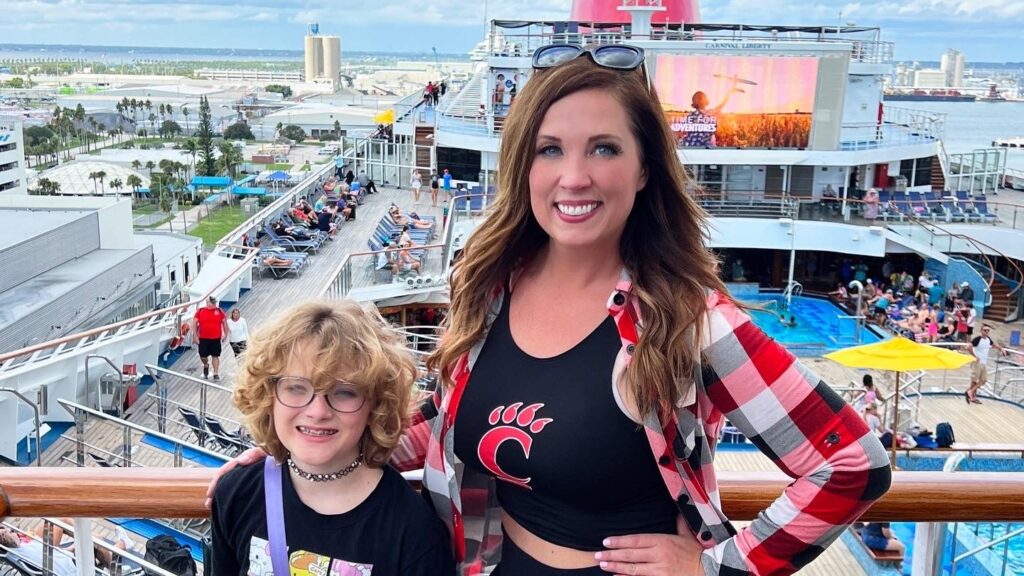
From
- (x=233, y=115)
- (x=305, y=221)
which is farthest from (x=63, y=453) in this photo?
(x=233, y=115)

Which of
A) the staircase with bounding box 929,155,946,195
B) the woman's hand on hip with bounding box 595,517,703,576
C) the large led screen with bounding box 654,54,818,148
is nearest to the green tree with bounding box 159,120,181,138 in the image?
the large led screen with bounding box 654,54,818,148

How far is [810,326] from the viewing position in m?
19.0

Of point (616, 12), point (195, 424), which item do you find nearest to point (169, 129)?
point (616, 12)

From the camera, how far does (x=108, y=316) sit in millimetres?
15352

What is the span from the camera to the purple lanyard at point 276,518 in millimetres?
1739

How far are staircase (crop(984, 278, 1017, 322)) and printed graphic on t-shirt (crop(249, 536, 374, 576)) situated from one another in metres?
20.4

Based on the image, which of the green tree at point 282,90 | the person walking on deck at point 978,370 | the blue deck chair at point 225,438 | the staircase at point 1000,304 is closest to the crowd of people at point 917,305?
the staircase at point 1000,304

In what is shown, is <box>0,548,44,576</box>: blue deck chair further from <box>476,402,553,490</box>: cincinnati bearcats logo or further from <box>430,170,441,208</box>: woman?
<box>430,170,441,208</box>: woman

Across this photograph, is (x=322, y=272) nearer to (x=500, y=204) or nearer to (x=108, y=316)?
(x=108, y=316)

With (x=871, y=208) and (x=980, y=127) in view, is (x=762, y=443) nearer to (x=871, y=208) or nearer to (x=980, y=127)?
(x=871, y=208)

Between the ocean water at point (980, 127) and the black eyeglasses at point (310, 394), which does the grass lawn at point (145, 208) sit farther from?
the ocean water at point (980, 127)

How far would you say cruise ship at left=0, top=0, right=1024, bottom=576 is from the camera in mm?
2882

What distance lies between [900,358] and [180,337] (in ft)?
28.7

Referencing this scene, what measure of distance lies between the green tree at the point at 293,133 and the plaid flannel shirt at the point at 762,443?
334 feet
